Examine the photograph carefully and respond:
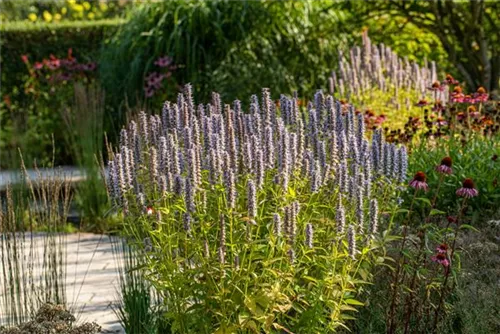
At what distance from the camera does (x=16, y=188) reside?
7.64m

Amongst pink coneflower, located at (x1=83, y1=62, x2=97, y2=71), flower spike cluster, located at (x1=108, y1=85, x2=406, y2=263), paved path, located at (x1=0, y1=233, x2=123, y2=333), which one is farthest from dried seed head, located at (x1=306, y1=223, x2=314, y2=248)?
pink coneflower, located at (x1=83, y1=62, x2=97, y2=71)

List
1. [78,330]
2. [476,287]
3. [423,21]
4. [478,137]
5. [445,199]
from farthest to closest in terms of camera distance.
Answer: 1. [423,21]
2. [478,137]
3. [445,199]
4. [476,287]
5. [78,330]

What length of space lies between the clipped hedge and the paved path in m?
4.35

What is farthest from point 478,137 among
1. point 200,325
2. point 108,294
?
point 200,325

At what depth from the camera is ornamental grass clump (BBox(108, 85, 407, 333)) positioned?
3.68 meters

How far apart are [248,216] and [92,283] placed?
9.36 feet

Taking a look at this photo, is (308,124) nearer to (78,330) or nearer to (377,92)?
(78,330)

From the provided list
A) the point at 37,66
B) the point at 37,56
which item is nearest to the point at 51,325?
the point at 37,66

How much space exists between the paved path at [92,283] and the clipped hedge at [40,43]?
171 inches

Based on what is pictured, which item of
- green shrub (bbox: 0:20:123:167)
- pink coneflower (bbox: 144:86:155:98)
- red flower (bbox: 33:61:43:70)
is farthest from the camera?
green shrub (bbox: 0:20:123:167)

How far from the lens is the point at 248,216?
3.56 m

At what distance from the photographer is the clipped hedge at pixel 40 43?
38.2 feet

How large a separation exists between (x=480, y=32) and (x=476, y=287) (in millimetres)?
6505

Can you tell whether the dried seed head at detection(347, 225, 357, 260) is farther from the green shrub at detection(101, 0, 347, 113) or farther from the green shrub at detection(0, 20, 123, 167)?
the green shrub at detection(0, 20, 123, 167)
